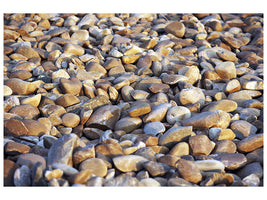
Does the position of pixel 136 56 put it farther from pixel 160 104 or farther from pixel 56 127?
pixel 56 127

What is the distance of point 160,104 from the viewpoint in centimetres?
224

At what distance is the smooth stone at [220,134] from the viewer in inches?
76.5

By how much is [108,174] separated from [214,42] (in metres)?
2.45

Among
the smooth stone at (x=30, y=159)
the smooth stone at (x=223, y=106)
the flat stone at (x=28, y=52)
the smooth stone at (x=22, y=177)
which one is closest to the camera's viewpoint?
the smooth stone at (x=22, y=177)

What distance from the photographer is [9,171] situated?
1.50 m

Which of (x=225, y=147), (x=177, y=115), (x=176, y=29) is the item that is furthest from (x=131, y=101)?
(x=176, y=29)

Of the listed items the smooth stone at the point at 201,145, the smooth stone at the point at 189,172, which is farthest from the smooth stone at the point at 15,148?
the smooth stone at the point at 201,145

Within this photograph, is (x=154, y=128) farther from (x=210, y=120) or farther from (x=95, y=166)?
(x=95, y=166)

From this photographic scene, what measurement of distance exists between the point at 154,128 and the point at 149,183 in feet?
1.94

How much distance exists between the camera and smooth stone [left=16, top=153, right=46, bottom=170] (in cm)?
156

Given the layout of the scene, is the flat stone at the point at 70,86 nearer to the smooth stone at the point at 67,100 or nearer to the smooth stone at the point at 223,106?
the smooth stone at the point at 67,100

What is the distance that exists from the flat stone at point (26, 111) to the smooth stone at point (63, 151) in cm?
61

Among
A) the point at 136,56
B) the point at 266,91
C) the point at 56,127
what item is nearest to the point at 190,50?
the point at 136,56

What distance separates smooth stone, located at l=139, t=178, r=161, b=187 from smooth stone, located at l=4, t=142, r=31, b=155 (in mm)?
702
